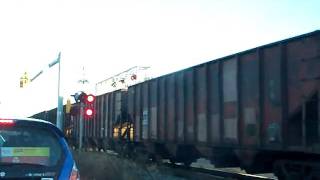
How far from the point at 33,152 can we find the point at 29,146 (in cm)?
7

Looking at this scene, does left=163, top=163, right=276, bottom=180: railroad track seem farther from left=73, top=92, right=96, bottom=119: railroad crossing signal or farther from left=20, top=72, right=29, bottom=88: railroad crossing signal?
left=20, top=72, right=29, bottom=88: railroad crossing signal

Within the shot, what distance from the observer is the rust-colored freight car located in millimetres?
12133

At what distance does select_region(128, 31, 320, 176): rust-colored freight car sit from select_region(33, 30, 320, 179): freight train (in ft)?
0.07

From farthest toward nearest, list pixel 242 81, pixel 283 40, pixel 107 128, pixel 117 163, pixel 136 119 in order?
pixel 107 128, pixel 136 119, pixel 117 163, pixel 242 81, pixel 283 40

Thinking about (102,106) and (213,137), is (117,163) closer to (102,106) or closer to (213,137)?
(213,137)

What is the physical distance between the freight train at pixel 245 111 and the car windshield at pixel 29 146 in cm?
677

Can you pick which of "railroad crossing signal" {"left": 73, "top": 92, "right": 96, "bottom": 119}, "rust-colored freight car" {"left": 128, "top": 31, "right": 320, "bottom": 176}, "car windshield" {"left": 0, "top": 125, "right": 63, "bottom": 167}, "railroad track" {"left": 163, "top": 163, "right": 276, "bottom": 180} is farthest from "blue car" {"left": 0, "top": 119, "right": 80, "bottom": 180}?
"railroad crossing signal" {"left": 73, "top": 92, "right": 96, "bottom": 119}

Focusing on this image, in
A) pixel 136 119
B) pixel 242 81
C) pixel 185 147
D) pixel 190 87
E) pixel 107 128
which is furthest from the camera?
pixel 107 128

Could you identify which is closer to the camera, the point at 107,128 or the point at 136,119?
the point at 136,119

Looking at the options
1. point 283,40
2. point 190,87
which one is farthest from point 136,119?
point 283,40

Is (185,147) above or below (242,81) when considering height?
below

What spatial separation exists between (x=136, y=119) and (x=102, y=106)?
21.4 ft


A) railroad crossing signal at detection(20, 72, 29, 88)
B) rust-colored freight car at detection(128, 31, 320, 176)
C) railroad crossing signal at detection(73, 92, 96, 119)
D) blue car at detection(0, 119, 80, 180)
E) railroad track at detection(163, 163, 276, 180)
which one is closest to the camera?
blue car at detection(0, 119, 80, 180)

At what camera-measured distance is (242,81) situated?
1464 cm
